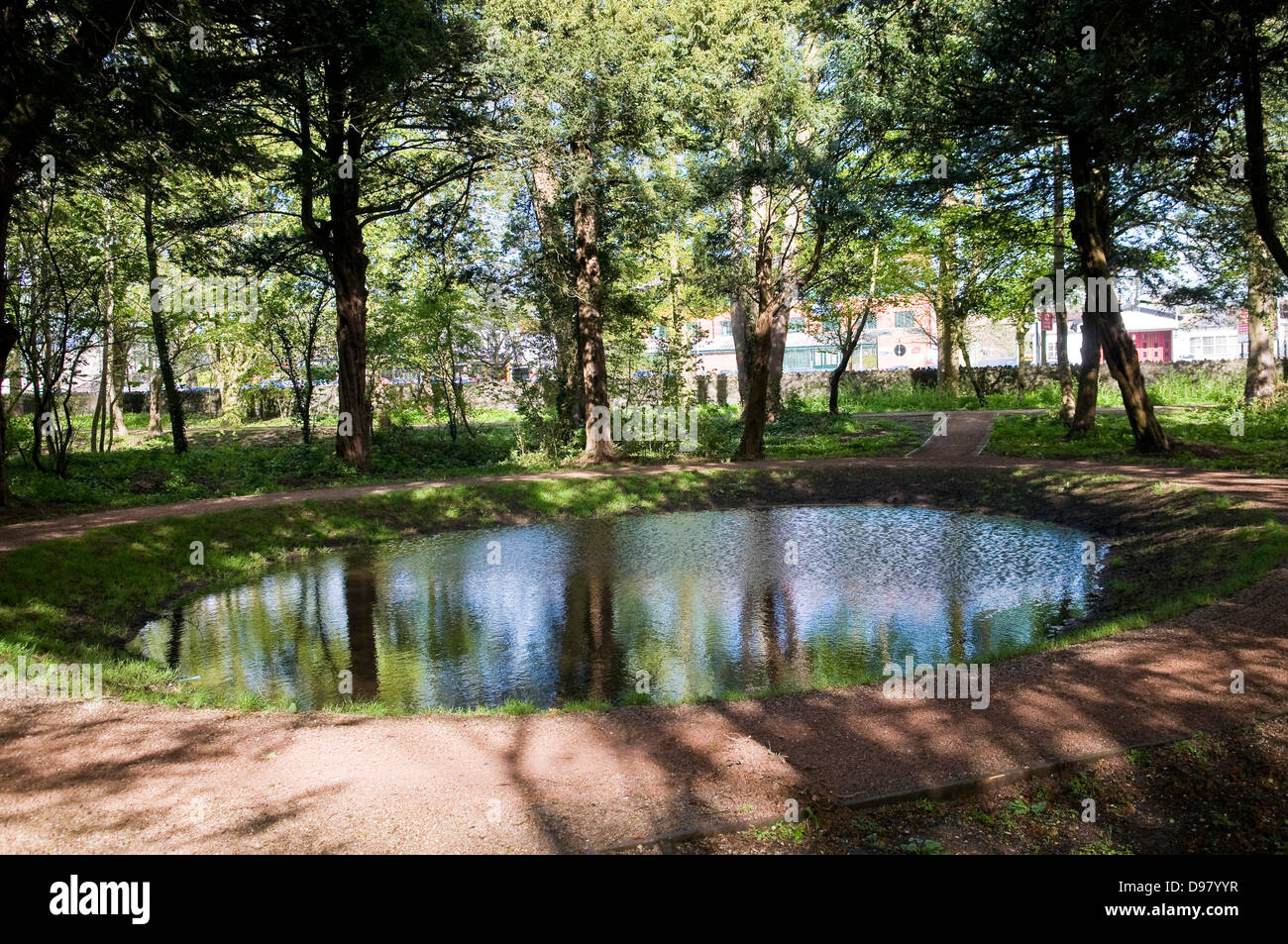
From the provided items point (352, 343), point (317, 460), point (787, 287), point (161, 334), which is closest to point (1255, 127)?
point (787, 287)

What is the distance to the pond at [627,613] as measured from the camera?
309 inches

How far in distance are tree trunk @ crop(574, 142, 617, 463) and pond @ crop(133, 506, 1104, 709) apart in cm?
615

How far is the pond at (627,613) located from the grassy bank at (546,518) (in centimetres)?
54

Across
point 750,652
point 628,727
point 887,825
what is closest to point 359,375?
point 750,652

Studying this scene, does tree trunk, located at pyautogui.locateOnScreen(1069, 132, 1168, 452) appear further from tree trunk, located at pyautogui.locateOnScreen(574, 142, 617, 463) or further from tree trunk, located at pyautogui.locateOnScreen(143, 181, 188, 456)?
tree trunk, located at pyautogui.locateOnScreen(143, 181, 188, 456)

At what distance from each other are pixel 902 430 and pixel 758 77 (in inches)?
400

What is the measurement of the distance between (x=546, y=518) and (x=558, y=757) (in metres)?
11.4

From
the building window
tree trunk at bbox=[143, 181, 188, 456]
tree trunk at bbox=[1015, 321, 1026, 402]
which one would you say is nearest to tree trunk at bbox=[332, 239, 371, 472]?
tree trunk at bbox=[143, 181, 188, 456]

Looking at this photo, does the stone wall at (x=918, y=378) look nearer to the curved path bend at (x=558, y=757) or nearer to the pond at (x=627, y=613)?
the pond at (x=627, y=613)

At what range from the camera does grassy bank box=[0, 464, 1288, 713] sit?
891cm

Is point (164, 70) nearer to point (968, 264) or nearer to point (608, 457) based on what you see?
point (608, 457)

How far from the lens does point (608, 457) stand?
20688mm

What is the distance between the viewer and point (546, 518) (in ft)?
54.2

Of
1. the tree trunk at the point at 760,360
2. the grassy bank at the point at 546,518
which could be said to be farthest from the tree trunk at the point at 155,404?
the tree trunk at the point at 760,360
